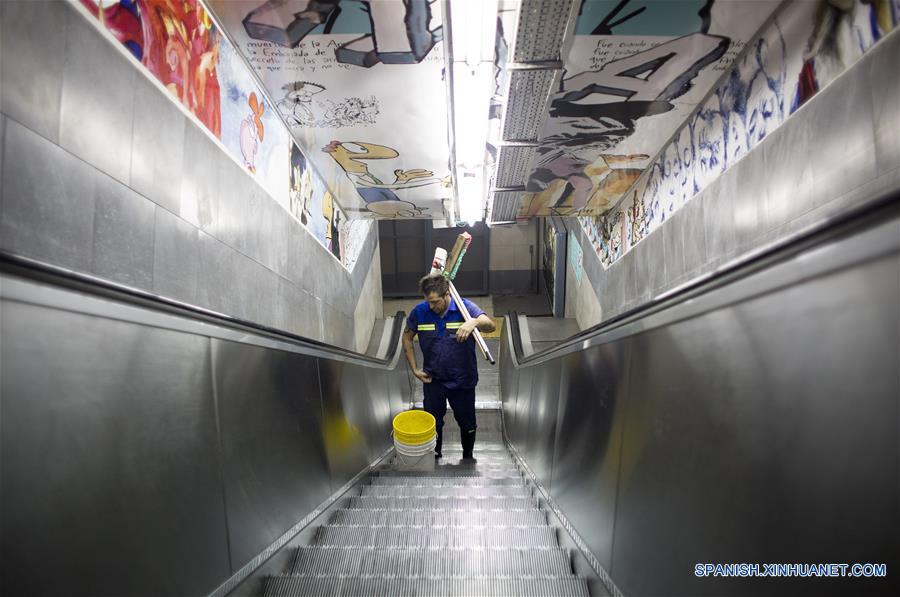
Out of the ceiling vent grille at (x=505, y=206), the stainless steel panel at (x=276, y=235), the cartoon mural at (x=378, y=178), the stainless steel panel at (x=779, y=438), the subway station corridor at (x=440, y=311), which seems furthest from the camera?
the ceiling vent grille at (x=505, y=206)

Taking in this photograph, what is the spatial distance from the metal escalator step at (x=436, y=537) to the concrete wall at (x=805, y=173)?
1630 millimetres

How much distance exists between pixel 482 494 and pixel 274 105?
3.55 m

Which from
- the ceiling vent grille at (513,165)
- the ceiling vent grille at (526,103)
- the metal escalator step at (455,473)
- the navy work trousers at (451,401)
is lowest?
the metal escalator step at (455,473)

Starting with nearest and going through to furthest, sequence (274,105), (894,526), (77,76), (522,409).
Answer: (894,526)
(77,76)
(274,105)
(522,409)

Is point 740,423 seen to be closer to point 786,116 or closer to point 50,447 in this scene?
point 50,447

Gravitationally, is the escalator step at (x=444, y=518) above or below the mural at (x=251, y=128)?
below

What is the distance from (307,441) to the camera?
260 cm

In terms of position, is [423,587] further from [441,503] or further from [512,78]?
[512,78]

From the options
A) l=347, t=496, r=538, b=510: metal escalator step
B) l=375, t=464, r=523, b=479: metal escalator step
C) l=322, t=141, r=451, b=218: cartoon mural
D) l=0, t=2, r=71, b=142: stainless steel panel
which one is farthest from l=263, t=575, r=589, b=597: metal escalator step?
l=322, t=141, r=451, b=218: cartoon mural

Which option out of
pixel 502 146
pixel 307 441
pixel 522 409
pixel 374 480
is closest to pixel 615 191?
pixel 502 146

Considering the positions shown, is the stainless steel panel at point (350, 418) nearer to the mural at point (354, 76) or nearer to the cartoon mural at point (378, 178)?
the mural at point (354, 76)

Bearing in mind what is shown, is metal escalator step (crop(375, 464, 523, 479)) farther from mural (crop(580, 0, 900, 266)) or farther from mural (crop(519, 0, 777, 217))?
mural (crop(519, 0, 777, 217))

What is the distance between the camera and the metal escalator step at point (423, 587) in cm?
173

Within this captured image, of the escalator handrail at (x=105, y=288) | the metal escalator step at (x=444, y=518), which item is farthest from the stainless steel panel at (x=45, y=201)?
the metal escalator step at (x=444, y=518)
